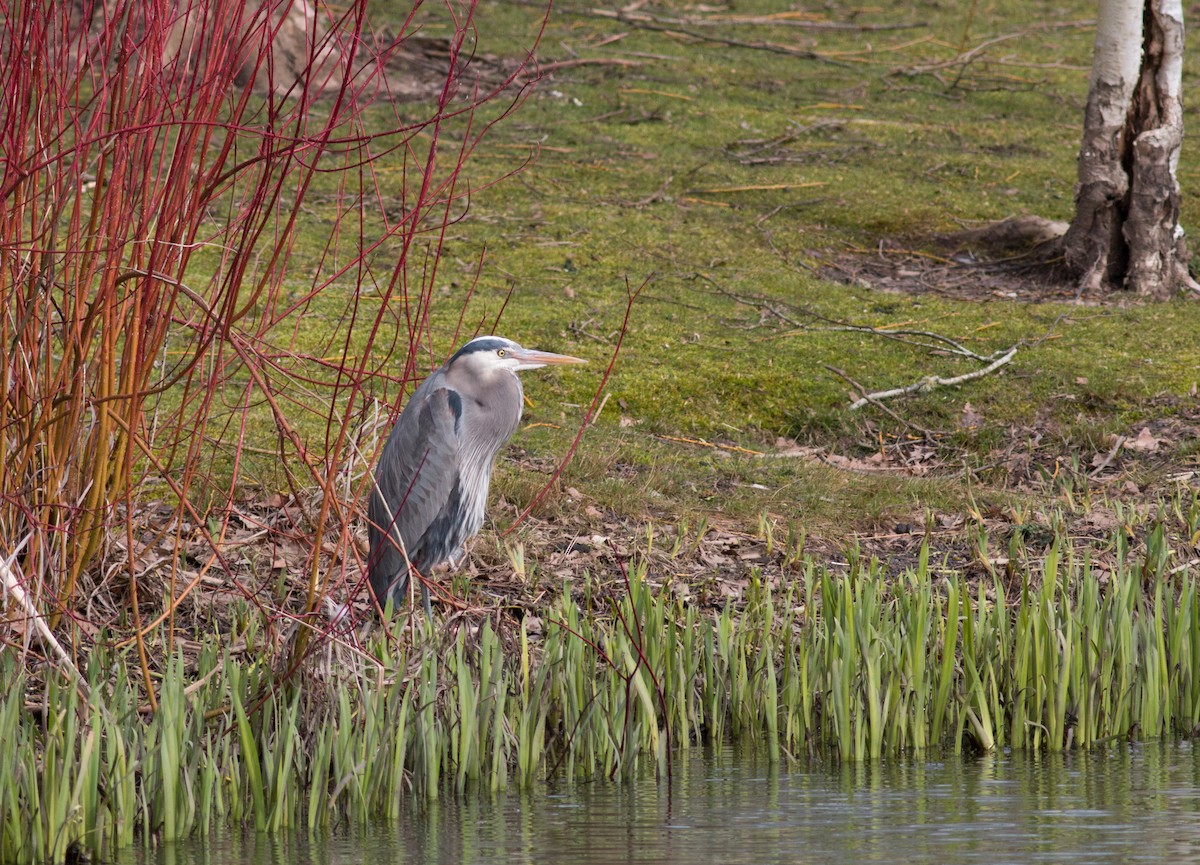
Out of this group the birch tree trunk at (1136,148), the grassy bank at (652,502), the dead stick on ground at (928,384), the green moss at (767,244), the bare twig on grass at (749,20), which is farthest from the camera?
the bare twig on grass at (749,20)

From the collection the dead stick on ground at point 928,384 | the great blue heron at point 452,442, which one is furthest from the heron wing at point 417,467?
the dead stick on ground at point 928,384

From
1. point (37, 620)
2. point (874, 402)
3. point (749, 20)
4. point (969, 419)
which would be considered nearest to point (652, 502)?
point (874, 402)

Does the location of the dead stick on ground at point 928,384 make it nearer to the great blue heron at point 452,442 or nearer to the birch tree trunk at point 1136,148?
the birch tree trunk at point 1136,148

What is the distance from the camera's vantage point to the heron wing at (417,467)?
15.6 ft

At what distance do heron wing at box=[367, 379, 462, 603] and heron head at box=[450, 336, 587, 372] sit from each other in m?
0.13

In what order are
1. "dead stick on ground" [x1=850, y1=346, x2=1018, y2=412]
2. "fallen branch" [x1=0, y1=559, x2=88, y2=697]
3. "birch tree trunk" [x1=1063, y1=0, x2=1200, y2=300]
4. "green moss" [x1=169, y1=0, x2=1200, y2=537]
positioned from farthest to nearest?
"birch tree trunk" [x1=1063, y1=0, x2=1200, y2=300] → "dead stick on ground" [x1=850, y1=346, x2=1018, y2=412] → "green moss" [x1=169, y1=0, x2=1200, y2=537] → "fallen branch" [x1=0, y1=559, x2=88, y2=697]

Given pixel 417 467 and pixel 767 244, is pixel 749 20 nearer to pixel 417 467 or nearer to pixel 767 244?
pixel 767 244

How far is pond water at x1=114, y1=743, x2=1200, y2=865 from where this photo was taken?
10.0ft

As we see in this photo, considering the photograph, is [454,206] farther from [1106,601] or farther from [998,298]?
[1106,601]

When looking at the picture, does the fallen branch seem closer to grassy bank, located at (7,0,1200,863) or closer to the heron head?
grassy bank, located at (7,0,1200,863)

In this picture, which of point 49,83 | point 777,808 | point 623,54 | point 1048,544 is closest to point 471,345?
point 49,83

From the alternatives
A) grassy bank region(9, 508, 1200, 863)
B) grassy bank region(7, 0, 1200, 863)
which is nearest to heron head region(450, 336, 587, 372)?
grassy bank region(7, 0, 1200, 863)

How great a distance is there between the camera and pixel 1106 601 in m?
4.17

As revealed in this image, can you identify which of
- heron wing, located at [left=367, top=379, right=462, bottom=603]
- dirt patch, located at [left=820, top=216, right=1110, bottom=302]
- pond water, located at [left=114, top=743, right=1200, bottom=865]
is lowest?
pond water, located at [left=114, top=743, right=1200, bottom=865]
